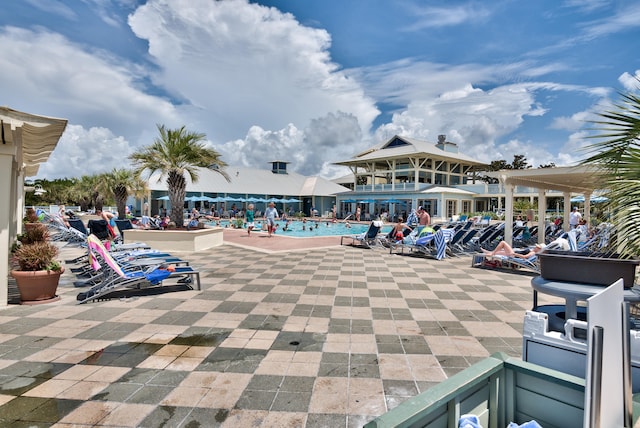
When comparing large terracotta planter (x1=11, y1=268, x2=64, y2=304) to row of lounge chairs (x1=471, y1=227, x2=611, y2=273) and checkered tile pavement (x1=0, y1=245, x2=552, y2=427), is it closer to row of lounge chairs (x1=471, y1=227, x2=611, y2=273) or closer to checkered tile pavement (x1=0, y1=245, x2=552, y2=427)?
checkered tile pavement (x1=0, y1=245, x2=552, y2=427)

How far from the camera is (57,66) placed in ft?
28.2

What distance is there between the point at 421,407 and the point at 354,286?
17.3ft

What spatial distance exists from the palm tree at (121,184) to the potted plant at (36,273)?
1973 centimetres

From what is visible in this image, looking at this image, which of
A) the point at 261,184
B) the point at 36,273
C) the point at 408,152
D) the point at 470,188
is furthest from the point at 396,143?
the point at 36,273

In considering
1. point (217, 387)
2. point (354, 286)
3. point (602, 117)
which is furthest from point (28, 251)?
point (602, 117)

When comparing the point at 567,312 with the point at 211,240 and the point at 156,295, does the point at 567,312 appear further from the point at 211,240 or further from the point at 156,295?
the point at 211,240

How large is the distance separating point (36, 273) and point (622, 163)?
708cm

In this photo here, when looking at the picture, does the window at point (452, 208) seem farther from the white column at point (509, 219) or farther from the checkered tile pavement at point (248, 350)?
the checkered tile pavement at point (248, 350)

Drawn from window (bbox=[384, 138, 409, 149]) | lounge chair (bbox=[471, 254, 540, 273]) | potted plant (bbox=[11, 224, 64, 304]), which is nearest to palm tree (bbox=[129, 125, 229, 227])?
potted plant (bbox=[11, 224, 64, 304])

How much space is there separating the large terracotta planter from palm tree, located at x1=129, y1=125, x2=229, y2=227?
6963 mm

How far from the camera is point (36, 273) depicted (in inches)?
201

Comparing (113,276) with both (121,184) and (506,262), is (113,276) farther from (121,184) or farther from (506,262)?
(121,184)

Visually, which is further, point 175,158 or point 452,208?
point 452,208

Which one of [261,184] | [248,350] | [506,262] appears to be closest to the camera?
[248,350]
